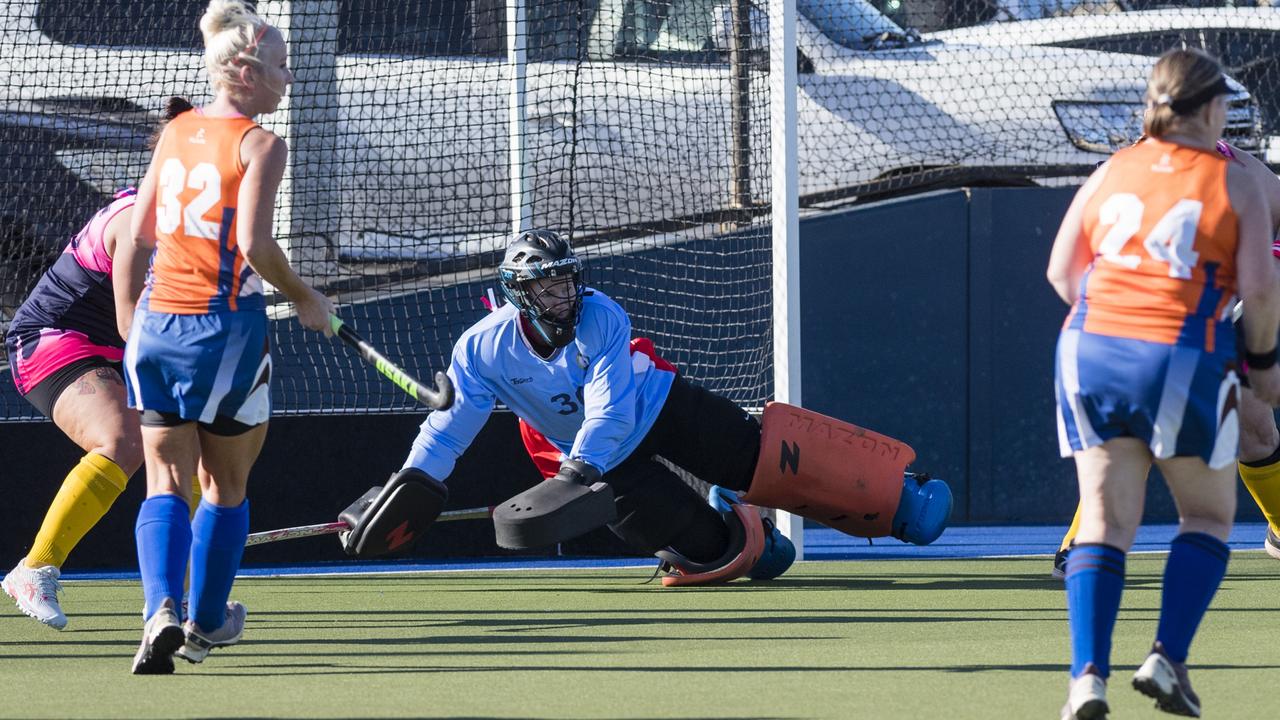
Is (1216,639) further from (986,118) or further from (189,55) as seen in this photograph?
(189,55)

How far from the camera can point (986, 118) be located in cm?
915

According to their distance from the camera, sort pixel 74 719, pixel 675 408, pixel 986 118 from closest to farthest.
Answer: pixel 74 719 < pixel 675 408 < pixel 986 118

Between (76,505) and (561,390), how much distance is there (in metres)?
1.55

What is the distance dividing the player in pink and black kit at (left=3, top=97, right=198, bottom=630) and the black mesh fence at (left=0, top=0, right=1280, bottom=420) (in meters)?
2.43

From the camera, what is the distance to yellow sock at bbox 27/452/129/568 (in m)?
4.85

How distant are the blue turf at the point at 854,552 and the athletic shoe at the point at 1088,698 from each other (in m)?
3.81

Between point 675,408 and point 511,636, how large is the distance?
1306 millimetres

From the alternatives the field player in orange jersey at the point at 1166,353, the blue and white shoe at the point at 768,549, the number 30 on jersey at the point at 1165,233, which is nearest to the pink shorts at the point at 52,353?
the blue and white shoe at the point at 768,549

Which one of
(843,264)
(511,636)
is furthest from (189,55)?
(511,636)

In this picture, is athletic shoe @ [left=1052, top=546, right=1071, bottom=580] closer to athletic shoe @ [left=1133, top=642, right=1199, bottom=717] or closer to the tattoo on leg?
athletic shoe @ [left=1133, top=642, right=1199, bottom=717]

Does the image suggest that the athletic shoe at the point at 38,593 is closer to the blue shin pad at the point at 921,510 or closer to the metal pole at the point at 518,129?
the blue shin pad at the point at 921,510

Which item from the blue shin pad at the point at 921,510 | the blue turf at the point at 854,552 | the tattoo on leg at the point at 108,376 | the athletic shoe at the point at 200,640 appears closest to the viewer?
the athletic shoe at the point at 200,640

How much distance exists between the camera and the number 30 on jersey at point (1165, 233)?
3.28 m

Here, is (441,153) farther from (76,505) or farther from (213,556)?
(213,556)
